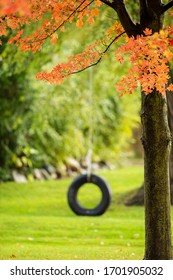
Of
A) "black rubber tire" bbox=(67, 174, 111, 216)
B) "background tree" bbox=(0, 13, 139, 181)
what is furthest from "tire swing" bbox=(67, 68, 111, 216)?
"background tree" bbox=(0, 13, 139, 181)

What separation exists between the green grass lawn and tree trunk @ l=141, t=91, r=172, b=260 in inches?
30.0

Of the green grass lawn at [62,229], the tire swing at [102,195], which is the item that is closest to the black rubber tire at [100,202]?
the tire swing at [102,195]

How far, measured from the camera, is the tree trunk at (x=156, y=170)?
16.5 ft

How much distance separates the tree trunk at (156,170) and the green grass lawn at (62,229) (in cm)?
76

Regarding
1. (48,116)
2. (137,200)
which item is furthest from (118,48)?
(48,116)

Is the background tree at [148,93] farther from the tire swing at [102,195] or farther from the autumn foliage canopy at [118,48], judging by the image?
the tire swing at [102,195]

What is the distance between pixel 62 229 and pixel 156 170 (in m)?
2.69

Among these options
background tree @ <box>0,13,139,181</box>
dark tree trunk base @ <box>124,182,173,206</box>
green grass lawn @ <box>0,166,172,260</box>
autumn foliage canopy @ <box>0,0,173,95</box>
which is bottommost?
green grass lawn @ <box>0,166,172,260</box>

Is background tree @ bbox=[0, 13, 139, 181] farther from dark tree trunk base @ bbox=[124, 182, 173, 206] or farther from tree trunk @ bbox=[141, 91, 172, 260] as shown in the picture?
tree trunk @ bbox=[141, 91, 172, 260]

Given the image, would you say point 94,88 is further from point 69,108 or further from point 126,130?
point 126,130

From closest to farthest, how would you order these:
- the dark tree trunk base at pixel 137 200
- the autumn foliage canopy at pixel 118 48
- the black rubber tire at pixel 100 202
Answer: the autumn foliage canopy at pixel 118 48 → the black rubber tire at pixel 100 202 → the dark tree trunk base at pixel 137 200

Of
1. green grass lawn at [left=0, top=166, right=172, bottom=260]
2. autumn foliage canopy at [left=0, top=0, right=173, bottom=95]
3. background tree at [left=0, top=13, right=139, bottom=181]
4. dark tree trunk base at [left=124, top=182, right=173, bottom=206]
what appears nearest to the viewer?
autumn foliage canopy at [left=0, top=0, right=173, bottom=95]

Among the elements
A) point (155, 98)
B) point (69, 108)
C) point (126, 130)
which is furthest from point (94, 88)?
point (155, 98)

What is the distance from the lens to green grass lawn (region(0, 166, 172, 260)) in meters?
6.04
